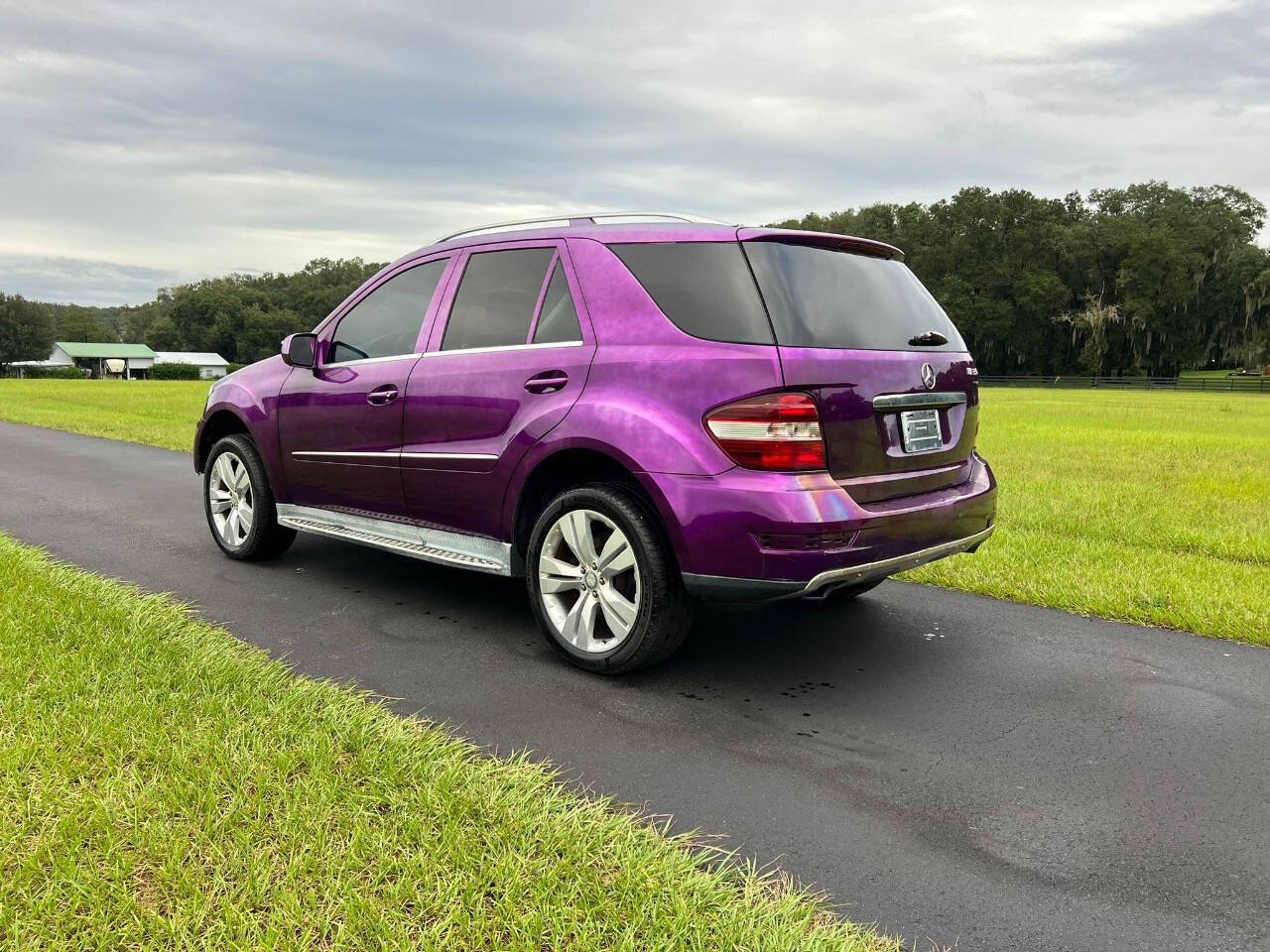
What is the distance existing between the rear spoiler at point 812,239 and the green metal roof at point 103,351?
153 m

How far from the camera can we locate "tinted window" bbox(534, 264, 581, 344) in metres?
4.12

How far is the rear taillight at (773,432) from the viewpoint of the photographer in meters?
3.47

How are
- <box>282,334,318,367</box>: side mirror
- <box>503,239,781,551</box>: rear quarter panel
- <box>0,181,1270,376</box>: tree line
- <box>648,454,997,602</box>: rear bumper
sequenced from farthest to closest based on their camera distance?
1. <box>0,181,1270,376</box>: tree line
2. <box>282,334,318,367</box>: side mirror
3. <box>503,239,781,551</box>: rear quarter panel
4. <box>648,454,997,602</box>: rear bumper

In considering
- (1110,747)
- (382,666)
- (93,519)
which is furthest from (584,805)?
(93,519)

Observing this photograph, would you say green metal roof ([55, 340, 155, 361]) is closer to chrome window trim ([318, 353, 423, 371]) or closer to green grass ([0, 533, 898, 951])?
chrome window trim ([318, 353, 423, 371])

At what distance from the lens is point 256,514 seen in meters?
5.80

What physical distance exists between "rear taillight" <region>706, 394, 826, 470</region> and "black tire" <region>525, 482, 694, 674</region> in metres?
0.49

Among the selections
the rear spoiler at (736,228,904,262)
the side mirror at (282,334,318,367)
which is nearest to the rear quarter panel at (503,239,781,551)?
the rear spoiler at (736,228,904,262)

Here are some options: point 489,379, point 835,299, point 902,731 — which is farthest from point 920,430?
point 489,379

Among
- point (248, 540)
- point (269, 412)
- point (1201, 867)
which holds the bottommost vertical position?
point (1201, 867)

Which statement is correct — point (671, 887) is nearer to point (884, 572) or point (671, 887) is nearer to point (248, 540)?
point (884, 572)

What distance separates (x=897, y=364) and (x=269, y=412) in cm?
377

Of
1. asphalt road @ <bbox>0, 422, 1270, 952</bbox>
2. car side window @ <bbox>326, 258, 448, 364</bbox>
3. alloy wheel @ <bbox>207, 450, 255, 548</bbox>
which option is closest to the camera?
asphalt road @ <bbox>0, 422, 1270, 952</bbox>

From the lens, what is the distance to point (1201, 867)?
254 cm
